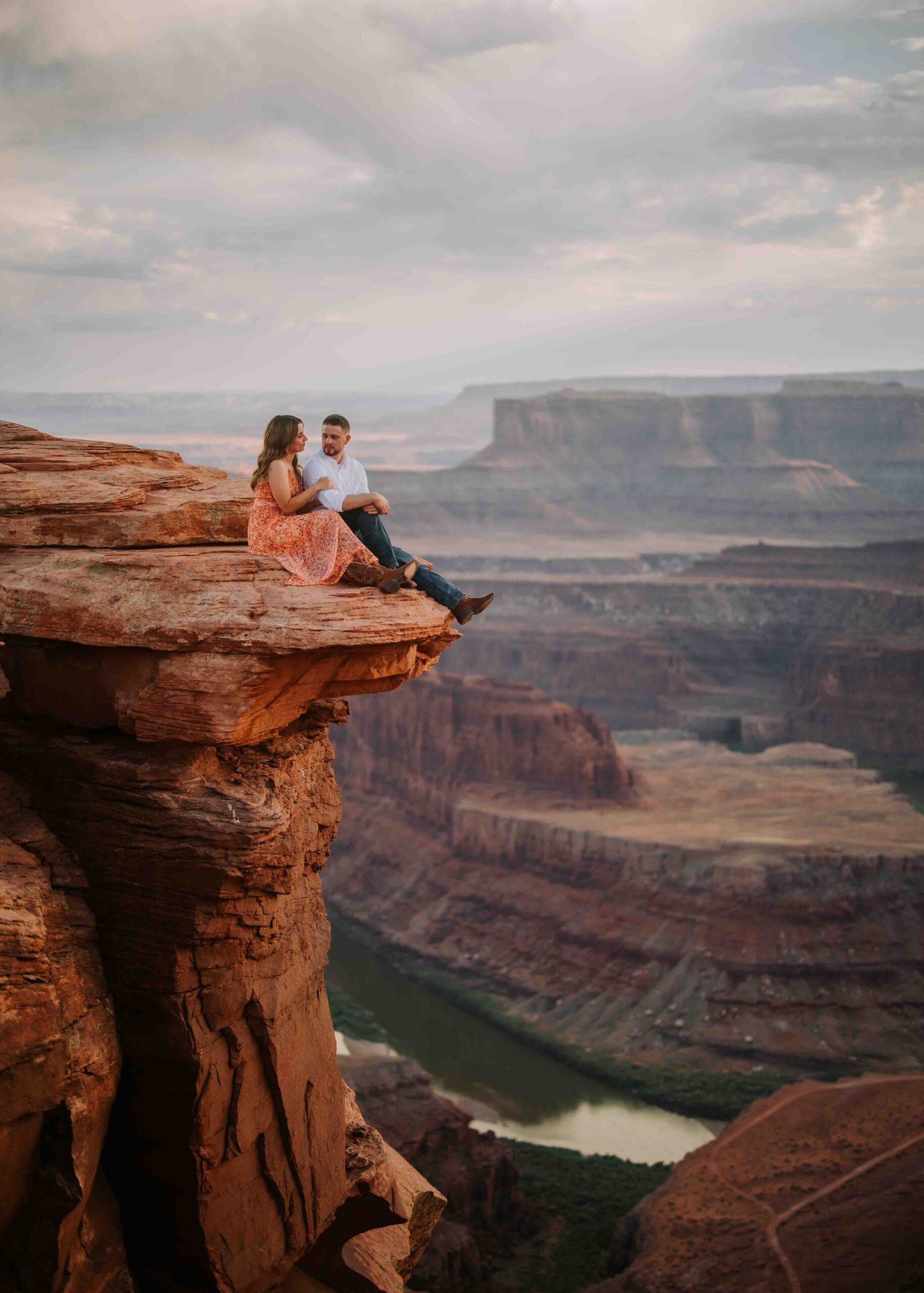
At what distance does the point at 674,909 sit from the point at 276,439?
135 ft

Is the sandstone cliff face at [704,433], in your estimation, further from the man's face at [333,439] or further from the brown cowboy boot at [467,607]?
the man's face at [333,439]

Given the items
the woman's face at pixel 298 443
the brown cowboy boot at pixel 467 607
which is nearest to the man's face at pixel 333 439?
the woman's face at pixel 298 443

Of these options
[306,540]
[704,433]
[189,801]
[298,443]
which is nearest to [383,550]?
[306,540]

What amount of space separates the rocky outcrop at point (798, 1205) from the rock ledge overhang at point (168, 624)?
637 inches

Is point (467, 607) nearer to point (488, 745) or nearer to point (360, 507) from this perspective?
point (360, 507)

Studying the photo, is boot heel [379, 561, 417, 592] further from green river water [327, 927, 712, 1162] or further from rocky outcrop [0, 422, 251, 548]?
green river water [327, 927, 712, 1162]

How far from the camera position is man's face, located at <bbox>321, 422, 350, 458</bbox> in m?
12.8

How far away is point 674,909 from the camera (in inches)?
1992

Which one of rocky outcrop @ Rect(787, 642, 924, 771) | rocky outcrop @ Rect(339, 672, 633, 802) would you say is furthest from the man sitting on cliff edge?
A: rocky outcrop @ Rect(787, 642, 924, 771)

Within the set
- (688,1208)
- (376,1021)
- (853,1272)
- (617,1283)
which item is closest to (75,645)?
(853,1272)

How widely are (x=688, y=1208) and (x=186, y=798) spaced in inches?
872

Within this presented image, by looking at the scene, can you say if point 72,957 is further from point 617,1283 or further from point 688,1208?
point 688,1208

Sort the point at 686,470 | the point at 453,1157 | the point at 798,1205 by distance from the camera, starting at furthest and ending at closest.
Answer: the point at 686,470
the point at 453,1157
the point at 798,1205

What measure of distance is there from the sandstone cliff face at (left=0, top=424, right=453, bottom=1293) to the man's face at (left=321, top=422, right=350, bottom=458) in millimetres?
1092
